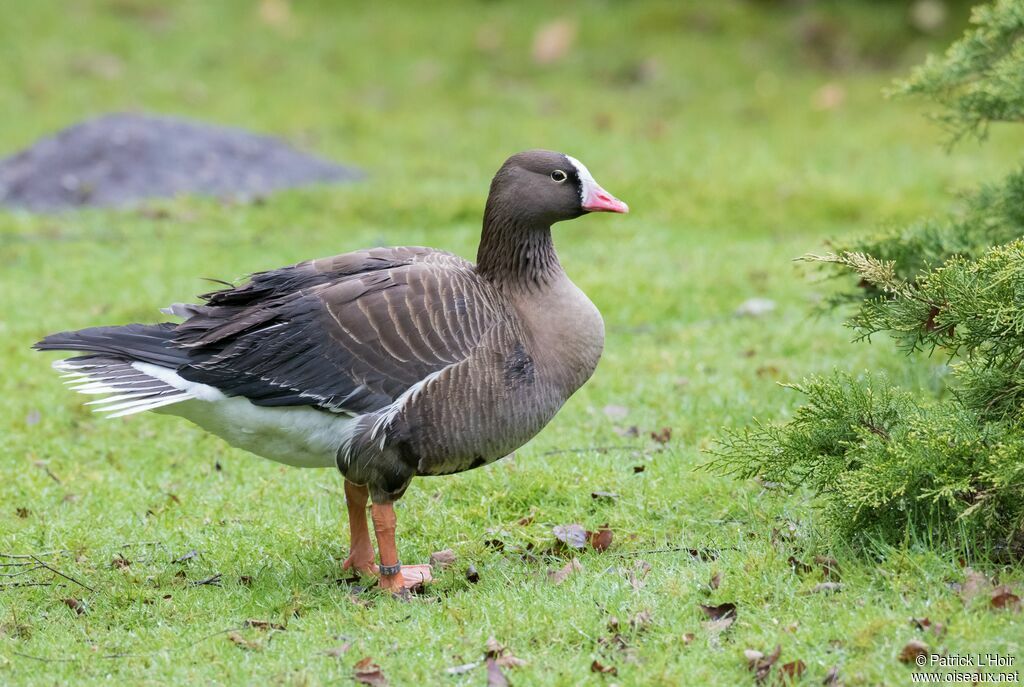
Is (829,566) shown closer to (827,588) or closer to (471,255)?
(827,588)

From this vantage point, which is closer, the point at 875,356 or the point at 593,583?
the point at 593,583

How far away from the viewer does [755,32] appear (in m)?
20.6

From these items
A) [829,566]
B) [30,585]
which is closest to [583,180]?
[829,566]

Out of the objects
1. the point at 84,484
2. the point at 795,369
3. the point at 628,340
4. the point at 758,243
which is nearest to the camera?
the point at 84,484

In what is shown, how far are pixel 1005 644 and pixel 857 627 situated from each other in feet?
1.71

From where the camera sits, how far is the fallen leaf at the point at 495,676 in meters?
4.55

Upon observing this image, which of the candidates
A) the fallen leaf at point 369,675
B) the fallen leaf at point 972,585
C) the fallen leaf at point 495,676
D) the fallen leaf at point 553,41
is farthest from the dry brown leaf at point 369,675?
the fallen leaf at point 553,41

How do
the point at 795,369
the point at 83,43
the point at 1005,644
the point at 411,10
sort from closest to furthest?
the point at 1005,644
the point at 795,369
the point at 83,43
the point at 411,10

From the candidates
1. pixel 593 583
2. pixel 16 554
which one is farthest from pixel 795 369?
pixel 16 554

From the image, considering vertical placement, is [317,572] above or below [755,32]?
below

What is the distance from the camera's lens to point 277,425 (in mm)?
5445

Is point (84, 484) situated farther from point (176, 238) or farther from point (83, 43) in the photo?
point (83, 43)

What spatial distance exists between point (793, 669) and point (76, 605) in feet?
10.5

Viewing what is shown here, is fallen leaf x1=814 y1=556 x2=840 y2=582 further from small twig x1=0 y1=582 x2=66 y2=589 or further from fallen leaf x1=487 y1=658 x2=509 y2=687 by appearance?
small twig x1=0 y1=582 x2=66 y2=589
